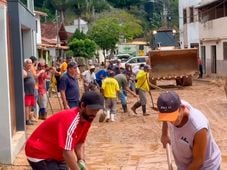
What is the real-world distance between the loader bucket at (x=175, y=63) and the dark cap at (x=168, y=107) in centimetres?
2443

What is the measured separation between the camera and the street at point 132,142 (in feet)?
33.0

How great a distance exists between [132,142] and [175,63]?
1707 cm

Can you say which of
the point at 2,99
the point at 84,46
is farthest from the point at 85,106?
the point at 84,46

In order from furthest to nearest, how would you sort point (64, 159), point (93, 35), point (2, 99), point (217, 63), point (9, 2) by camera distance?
point (93, 35), point (217, 63), point (9, 2), point (2, 99), point (64, 159)

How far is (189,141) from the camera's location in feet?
15.8

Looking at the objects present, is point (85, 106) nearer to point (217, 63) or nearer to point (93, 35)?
point (217, 63)

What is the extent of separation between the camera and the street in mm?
10070

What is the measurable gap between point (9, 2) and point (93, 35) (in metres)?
54.2

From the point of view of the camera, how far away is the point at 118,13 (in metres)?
81.6

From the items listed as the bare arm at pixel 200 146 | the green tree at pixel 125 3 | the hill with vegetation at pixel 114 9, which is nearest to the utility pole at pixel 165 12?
the hill with vegetation at pixel 114 9

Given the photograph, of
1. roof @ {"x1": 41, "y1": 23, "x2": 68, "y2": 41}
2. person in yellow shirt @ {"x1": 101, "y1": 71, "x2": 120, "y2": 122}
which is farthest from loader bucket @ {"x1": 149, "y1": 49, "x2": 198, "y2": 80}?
roof @ {"x1": 41, "y1": 23, "x2": 68, "y2": 41}

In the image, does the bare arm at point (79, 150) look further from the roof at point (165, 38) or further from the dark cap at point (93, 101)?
the roof at point (165, 38)

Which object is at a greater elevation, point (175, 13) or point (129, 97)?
point (175, 13)

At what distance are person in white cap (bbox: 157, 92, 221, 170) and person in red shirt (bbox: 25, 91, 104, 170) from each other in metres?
0.65
